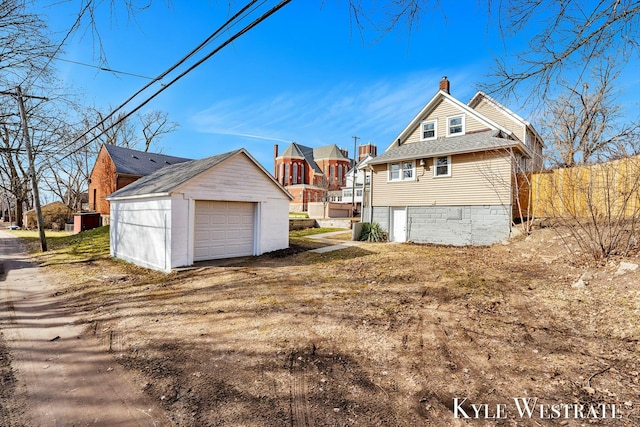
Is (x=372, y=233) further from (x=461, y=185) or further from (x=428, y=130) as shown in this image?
(x=428, y=130)

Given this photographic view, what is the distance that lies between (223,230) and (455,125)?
12810 mm

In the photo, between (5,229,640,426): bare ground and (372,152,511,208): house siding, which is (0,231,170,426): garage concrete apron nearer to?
(5,229,640,426): bare ground

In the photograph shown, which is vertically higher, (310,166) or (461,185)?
(310,166)

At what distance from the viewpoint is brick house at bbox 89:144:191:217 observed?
85.4 ft

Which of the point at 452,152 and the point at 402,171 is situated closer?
the point at 452,152

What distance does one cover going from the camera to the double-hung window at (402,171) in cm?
1595

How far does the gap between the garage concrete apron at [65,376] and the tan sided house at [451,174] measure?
14.0m

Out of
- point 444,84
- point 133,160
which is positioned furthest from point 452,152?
point 133,160

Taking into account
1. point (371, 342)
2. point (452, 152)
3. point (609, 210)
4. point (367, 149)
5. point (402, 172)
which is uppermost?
point (367, 149)

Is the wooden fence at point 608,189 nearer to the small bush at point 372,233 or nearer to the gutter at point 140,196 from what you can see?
the small bush at point 372,233

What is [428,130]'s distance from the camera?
16703mm

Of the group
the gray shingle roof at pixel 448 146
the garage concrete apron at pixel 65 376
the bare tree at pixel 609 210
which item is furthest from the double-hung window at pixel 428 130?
the garage concrete apron at pixel 65 376

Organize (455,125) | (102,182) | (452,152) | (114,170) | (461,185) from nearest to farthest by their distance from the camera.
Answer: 1. (452,152)
2. (461,185)
3. (455,125)
4. (114,170)
5. (102,182)

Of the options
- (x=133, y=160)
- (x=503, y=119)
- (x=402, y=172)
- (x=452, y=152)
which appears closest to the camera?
(x=452, y=152)
